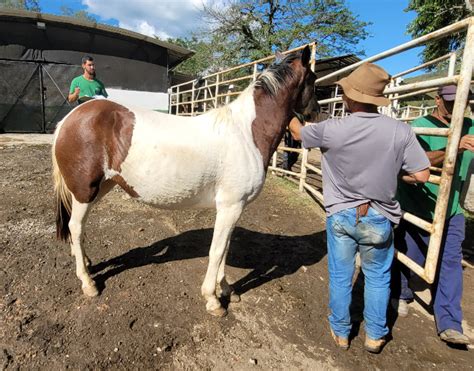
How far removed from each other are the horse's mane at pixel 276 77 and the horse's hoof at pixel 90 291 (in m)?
2.19

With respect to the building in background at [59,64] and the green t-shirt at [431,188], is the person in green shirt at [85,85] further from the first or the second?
the building in background at [59,64]

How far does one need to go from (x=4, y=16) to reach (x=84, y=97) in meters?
11.1

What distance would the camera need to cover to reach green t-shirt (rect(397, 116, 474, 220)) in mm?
2338

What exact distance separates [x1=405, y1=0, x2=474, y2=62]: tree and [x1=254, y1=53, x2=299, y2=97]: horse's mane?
9666mm

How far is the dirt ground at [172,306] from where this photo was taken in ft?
6.87

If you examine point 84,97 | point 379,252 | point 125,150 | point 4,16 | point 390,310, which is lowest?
point 390,310

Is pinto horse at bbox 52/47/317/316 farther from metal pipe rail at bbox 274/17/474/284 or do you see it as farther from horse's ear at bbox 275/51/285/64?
metal pipe rail at bbox 274/17/474/284

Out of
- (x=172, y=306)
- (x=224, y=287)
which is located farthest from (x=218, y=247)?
(x=172, y=306)

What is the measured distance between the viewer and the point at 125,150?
243 cm

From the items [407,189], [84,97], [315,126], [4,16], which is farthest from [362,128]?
[4,16]

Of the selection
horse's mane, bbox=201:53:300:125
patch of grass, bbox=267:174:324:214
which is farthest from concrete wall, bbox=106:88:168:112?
horse's mane, bbox=201:53:300:125

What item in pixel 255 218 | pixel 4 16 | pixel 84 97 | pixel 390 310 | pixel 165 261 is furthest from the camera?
pixel 4 16

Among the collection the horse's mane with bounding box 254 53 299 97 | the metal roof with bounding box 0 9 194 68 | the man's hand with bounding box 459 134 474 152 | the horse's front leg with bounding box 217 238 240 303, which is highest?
the metal roof with bounding box 0 9 194 68

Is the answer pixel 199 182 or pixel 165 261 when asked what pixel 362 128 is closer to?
pixel 199 182
